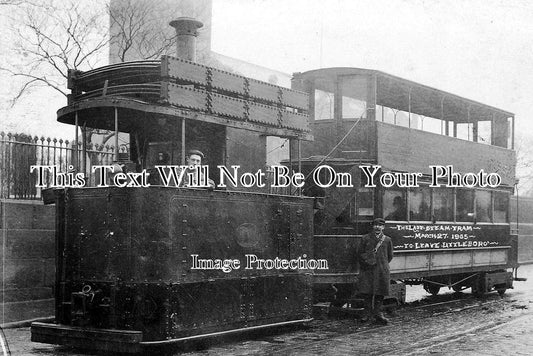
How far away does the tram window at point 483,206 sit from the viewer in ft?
53.8

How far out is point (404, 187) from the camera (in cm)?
1384

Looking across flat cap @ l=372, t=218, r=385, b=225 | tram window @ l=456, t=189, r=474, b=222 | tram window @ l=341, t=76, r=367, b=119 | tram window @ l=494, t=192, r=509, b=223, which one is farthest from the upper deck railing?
tram window @ l=494, t=192, r=509, b=223

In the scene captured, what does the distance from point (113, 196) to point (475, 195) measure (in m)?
10.2

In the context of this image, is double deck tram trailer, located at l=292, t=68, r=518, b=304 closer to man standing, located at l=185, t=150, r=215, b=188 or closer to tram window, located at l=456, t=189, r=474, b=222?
tram window, located at l=456, t=189, r=474, b=222

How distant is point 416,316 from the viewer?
12820 mm

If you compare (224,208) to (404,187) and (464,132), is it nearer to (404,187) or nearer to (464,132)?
(404,187)

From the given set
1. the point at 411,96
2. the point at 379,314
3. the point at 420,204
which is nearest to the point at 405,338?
the point at 379,314

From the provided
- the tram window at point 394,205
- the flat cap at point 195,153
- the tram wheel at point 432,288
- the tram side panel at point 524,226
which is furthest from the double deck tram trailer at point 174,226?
the tram side panel at point 524,226

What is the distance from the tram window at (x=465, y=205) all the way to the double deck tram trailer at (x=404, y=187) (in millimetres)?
23

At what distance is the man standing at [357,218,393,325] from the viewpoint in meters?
11.9

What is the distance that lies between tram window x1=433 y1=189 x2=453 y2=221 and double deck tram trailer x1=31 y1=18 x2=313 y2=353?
4872mm

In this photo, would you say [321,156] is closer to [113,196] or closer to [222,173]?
[222,173]

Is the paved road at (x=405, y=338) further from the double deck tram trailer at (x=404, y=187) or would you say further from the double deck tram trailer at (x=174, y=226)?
the double deck tram trailer at (x=404, y=187)

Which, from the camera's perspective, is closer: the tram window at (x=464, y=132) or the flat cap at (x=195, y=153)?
the flat cap at (x=195, y=153)
